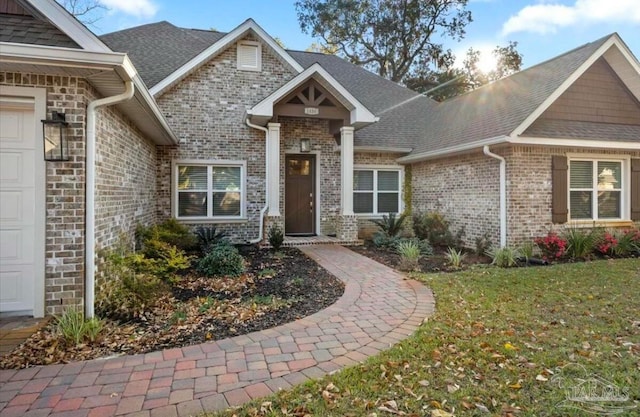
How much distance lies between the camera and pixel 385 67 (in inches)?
1008

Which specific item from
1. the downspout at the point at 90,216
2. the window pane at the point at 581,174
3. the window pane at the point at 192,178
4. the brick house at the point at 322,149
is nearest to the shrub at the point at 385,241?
the brick house at the point at 322,149

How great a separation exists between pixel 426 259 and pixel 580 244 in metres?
3.54

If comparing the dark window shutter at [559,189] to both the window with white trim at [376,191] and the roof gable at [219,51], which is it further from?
the roof gable at [219,51]

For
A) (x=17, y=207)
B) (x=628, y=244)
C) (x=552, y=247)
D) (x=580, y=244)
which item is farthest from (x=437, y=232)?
(x=17, y=207)

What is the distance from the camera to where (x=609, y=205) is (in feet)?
31.7

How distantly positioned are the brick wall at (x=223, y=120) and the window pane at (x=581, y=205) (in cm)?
808

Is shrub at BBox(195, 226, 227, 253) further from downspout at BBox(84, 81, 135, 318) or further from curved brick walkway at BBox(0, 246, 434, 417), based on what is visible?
curved brick walkway at BBox(0, 246, 434, 417)

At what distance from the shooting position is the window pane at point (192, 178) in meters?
10.2

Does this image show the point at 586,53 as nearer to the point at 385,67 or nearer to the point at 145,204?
the point at 145,204

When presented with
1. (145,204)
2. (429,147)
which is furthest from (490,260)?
(145,204)

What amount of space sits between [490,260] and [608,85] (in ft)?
18.6

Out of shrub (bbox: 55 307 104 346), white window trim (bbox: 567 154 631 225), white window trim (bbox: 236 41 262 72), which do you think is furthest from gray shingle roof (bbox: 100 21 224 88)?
white window trim (bbox: 567 154 631 225)

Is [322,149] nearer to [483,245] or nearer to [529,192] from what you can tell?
[483,245]

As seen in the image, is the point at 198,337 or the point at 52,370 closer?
the point at 52,370
